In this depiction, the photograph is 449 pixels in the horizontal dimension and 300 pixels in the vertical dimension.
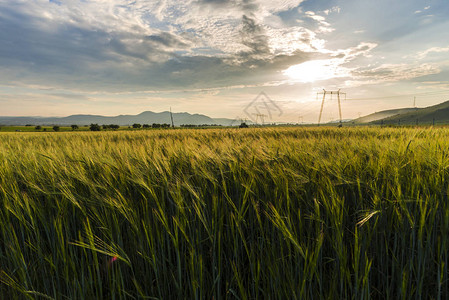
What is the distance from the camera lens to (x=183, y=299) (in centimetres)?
131

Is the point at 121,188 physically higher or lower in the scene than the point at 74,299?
higher

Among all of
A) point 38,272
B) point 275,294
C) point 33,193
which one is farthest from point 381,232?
point 33,193

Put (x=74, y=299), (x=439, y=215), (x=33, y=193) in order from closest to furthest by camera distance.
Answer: (x=74, y=299) → (x=439, y=215) → (x=33, y=193)

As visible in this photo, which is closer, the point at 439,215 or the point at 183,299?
the point at 183,299

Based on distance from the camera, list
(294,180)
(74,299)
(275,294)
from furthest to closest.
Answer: (294,180), (74,299), (275,294)

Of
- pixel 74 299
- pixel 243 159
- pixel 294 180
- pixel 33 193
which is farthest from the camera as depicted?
pixel 243 159

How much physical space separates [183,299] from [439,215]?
181 cm

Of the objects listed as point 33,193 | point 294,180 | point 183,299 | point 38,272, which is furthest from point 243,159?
point 33,193

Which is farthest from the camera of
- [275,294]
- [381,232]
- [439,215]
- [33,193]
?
[33,193]

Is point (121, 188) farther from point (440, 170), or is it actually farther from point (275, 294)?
point (440, 170)

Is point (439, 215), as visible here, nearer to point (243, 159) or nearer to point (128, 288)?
point (243, 159)

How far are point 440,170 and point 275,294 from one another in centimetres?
175

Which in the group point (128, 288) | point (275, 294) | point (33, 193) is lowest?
point (128, 288)

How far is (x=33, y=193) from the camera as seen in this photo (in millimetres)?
2109
